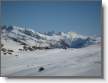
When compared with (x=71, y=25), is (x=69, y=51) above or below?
below

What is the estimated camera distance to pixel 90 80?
4.82 feet

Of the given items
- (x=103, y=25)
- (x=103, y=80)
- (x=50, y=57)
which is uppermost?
(x=103, y=25)

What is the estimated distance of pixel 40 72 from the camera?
1.46 meters

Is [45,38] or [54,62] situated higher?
[45,38]

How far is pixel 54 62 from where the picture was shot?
1460 millimetres

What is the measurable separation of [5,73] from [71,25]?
0.49 m

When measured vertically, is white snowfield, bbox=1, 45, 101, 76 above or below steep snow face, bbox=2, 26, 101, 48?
below

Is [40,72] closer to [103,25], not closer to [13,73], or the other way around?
[13,73]

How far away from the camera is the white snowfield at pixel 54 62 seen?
1453 mm

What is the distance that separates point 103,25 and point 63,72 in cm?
37

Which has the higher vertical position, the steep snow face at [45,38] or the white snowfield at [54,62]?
the steep snow face at [45,38]

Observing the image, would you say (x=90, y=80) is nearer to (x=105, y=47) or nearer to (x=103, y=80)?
(x=103, y=80)

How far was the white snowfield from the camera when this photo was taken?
1.45 meters

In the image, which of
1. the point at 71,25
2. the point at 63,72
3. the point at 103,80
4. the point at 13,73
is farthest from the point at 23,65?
the point at 103,80
